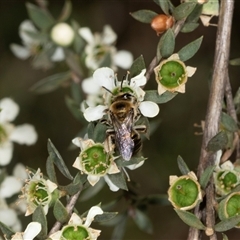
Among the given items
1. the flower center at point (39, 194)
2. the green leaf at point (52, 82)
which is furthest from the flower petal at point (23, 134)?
the flower center at point (39, 194)

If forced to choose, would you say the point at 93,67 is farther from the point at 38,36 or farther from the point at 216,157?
the point at 216,157

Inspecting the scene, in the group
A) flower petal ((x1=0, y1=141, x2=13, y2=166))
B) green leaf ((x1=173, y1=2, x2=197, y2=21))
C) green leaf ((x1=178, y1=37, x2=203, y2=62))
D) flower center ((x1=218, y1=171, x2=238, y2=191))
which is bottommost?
flower petal ((x1=0, y1=141, x2=13, y2=166))

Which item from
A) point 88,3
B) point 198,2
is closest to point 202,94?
point 88,3

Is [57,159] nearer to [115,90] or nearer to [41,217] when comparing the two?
[41,217]

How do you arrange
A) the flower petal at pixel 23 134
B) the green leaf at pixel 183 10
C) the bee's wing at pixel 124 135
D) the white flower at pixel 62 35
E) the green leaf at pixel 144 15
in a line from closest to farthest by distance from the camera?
the bee's wing at pixel 124 135 < the green leaf at pixel 183 10 < the green leaf at pixel 144 15 < the white flower at pixel 62 35 < the flower petal at pixel 23 134

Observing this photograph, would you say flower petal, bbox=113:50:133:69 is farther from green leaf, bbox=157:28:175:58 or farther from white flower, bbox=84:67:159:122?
green leaf, bbox=157:28:175:58

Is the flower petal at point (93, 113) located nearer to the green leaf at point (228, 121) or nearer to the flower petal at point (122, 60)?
the green leaf at point (228, 121)

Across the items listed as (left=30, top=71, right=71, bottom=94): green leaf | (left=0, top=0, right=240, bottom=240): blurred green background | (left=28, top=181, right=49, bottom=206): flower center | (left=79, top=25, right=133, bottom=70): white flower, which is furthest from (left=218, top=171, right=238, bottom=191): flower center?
(left=0, top=0, right=240, bottom=240): blurred green background
